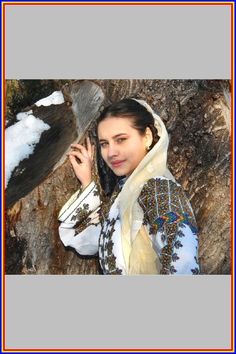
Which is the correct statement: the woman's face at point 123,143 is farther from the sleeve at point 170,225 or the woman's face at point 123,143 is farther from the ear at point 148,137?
the sleeve at point 170,225

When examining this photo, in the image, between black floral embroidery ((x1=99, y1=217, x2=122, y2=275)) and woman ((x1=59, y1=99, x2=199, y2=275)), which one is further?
black floral embroidery ((x1=99, y1=217, x2=122, y2=275))

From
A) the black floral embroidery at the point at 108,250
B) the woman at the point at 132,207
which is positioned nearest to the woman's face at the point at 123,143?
the woman at the point at 132,207

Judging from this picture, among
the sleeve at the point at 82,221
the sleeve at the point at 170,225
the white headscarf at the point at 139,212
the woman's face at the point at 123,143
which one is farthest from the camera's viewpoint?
the sleeve at the point at 82,221

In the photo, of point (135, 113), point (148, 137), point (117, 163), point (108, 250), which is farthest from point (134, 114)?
point (108, 250)

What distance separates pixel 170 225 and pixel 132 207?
0.25 meters

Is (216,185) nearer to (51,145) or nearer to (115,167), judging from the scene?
(115,167)

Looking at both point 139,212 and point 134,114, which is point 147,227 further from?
point 134,114

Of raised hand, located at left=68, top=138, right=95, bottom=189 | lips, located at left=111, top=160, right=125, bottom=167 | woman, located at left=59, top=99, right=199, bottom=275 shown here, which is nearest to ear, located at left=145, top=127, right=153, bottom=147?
woman, located at left=59, top=99, right=199, bottom=275

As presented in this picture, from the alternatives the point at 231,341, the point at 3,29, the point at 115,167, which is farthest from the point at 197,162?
the point at 3,29

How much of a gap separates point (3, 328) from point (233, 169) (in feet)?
4.76

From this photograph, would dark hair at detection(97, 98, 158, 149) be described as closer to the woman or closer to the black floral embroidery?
the woman

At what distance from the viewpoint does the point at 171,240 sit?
281 centimetres

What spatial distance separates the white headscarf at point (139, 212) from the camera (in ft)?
9.73

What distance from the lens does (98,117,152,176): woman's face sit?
10.1 feet
